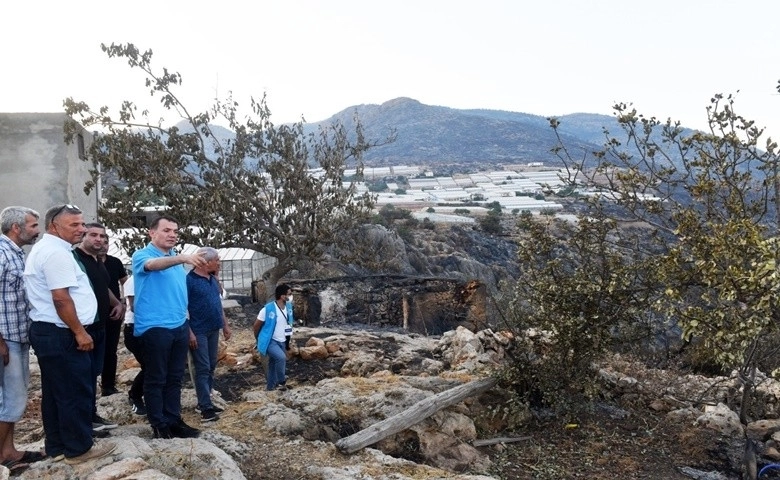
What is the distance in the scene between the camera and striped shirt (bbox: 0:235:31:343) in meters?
4.35

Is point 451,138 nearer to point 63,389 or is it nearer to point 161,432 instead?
point 161,432

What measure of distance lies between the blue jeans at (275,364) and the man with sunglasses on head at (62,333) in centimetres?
329

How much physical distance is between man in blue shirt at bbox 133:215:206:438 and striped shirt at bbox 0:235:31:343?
2.53 ft

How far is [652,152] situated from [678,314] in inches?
94.3

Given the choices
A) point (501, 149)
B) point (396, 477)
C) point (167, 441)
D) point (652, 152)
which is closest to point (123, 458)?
point (167, 441)

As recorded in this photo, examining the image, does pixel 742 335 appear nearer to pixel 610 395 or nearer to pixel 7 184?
pixel 610 395

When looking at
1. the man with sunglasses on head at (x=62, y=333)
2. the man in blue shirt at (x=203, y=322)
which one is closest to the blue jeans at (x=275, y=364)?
the man in blue shirt at (x=203, y=322)

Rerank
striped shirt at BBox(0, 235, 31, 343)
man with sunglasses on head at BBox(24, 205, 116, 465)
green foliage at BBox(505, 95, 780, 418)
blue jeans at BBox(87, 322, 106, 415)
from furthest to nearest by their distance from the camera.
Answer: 1. green foliage at BBox(505, 95, 780, 418)
2. blue jeans at BBox(87, 322, 106, 415)
3. striped shirt at BBox(0, 235, 31, 343)
4. man with sunglasses on head at BBox(24, 205, 116, 465)

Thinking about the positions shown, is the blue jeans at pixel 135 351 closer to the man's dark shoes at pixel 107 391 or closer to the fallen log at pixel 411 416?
the man's dark shoes at pixel 107 391

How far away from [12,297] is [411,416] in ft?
12.6

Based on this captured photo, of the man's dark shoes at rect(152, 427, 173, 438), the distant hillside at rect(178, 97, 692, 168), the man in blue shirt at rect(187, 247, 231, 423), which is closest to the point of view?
the man's dark shoes at rect(152, 427, 173, 438)

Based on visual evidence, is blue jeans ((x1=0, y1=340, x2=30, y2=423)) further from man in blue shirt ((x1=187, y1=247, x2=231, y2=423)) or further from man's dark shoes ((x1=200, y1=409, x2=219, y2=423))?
man's dark shoes ((x1=200, y1=409, x2=219, y2=423))

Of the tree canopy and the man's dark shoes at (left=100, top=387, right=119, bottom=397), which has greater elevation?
the tree canopy

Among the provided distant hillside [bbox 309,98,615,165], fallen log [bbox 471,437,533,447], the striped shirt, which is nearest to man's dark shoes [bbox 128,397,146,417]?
the striped shirt
